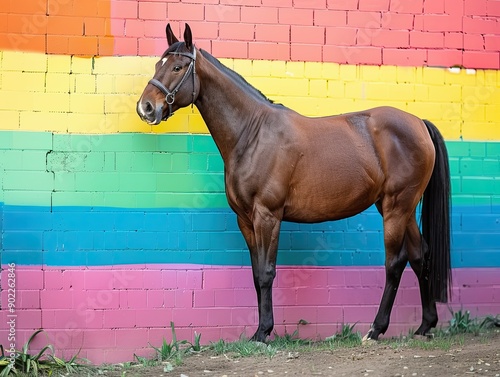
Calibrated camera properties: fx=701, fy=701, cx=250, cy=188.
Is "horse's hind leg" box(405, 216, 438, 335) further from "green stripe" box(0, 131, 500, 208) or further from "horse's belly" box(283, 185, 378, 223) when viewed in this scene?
"green stripe" box(0, 131, 500, 208)

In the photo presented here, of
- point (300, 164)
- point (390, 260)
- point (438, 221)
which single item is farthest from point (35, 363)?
point (438, 221)

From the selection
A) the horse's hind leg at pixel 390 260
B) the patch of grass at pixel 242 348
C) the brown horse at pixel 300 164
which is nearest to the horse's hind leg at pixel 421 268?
the brown horse at pixel 300 164

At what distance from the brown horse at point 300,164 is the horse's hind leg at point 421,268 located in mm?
15

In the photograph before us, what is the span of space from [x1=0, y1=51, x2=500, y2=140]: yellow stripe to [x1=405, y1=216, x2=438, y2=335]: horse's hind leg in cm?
104

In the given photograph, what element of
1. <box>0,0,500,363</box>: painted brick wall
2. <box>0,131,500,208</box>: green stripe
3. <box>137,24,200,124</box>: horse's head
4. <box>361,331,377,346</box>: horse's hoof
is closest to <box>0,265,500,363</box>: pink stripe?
<box>0,0,500,363</box>: painted brick wall

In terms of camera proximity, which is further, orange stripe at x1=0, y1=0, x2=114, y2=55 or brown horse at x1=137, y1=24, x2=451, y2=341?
orange stripe at x1=0, y1=0, x2=114, y2=55

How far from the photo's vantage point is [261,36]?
5.95 m

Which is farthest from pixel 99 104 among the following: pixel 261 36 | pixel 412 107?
pixel 412 107

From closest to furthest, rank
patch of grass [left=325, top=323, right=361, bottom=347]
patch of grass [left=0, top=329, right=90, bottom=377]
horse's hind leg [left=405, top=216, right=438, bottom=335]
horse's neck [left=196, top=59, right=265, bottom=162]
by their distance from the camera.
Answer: patch of grass [left=0, top=329, right=90, bottom=377] → horse's neck [left=196, top=59, right=265, bottom=162] → patch of grass [left=325, top=323, right=361, bottom=347] → horse's hind leg [left=405, top=216, right=438, bottom=335]

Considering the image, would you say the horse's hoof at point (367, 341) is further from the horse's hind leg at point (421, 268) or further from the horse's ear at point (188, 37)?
the horse's ear at point (188, 37)

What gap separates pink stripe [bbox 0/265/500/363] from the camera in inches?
222

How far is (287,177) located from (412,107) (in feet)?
5.05

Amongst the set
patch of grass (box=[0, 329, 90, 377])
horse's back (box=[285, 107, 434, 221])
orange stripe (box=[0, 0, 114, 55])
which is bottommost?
patch of grass (box=[0, 329, 90, 377])

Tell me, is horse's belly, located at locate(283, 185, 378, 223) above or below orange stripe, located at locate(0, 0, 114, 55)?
below
